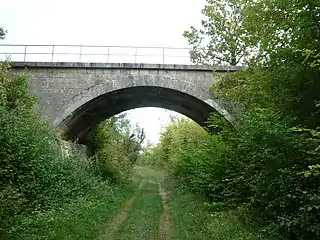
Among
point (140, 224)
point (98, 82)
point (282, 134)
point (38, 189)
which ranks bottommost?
point (140, 224)

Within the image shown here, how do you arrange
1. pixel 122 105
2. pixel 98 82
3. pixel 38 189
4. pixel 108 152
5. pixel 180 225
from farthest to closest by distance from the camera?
pixel 108 152 → pixel 122 105 → pixel 98 82 → pixel 180 225 → pixel 38 189

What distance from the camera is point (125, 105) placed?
21.8 metres

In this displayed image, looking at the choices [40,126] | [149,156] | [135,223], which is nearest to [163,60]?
[40,126]

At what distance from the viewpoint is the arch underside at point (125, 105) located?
61.5 feet

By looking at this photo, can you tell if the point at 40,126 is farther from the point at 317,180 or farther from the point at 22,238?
the point at 317,180

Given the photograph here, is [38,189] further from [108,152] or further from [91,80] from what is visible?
[108,152]

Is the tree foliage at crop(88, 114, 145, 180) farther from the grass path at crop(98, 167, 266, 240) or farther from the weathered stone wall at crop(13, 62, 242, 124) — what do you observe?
the grass path at crop(98, 167, 266, 240)

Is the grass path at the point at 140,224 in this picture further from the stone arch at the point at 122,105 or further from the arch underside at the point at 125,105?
the arch underside at the point at 125,105

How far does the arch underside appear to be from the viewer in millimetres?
18750

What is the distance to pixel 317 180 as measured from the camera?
7.04m

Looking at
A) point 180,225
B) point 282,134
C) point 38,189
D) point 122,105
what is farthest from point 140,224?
point 122,105

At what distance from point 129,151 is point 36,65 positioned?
1434cm

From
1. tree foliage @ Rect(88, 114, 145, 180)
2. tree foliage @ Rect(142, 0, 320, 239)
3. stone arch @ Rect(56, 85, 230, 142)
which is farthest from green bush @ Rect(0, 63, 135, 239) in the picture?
tree foliage @ Rect(88, 114, 145, 180)

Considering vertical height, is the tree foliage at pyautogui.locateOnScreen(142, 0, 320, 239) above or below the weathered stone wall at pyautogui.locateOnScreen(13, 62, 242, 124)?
below
